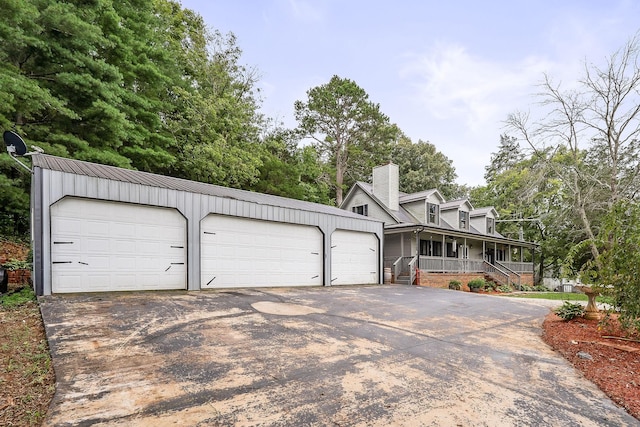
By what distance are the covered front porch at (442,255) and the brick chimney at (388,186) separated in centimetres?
230

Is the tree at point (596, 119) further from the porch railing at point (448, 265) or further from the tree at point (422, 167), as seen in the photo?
the tree at point (422, 167)

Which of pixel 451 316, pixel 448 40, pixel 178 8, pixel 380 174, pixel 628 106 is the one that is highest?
pixel 178 8

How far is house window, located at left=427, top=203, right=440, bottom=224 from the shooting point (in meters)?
19.8

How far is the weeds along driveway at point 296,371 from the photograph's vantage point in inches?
98.8

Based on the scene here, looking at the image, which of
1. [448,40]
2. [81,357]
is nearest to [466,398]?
[81,357]

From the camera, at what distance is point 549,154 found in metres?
15.3

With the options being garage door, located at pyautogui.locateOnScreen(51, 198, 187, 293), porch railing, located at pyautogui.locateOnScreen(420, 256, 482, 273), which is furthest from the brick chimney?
garage door, located at pyautogui.locateOnScreen(51, 198, 187, 293)

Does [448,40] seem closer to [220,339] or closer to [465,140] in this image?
[465,140]

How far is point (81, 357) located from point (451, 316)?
6.53 metres

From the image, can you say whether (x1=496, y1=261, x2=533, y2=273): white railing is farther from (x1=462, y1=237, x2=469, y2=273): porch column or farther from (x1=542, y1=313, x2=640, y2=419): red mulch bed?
(x1=542, y1=313, x2=640, y2=419): red mulch bed

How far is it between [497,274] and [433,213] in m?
5.08

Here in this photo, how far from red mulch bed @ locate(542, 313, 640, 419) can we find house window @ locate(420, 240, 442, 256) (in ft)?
38.5

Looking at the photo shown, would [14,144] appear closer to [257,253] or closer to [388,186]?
[257,253]

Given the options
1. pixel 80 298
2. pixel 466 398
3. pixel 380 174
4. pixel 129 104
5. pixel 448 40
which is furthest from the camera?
pixel 380 174
